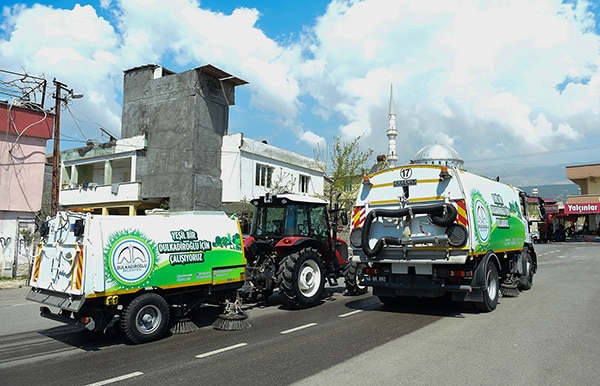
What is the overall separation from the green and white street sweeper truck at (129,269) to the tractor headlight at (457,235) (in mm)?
4337

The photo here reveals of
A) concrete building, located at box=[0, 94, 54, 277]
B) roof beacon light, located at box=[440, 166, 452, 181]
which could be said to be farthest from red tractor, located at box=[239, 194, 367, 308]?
concrete building, located at box=[0, 94, 54, 277]

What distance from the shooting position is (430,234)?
30.5ft

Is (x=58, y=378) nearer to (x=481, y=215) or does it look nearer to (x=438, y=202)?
→ (x=438, y=202)

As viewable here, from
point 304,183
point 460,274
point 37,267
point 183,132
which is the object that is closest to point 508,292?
point 460,274

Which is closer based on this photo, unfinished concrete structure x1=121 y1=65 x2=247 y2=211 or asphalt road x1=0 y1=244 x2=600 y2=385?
asphalt road x1=0 y1=244 x2=600 y2=385

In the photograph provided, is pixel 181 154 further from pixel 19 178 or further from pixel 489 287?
pixel 489 287

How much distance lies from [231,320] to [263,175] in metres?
23.8

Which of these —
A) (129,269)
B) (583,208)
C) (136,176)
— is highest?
(136,176)

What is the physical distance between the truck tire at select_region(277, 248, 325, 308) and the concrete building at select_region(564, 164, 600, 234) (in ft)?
162

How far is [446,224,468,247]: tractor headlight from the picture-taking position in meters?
8.78

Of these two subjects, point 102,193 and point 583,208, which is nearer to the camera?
point 102,193

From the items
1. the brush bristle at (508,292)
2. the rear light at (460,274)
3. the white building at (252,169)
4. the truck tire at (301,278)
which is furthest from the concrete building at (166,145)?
the rear light at (460,274)

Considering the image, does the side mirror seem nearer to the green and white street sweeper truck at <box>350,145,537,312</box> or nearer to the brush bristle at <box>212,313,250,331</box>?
the green and white street sweeper truck at <box>350,145,537,312</box>

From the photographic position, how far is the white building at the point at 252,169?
99.0ft
